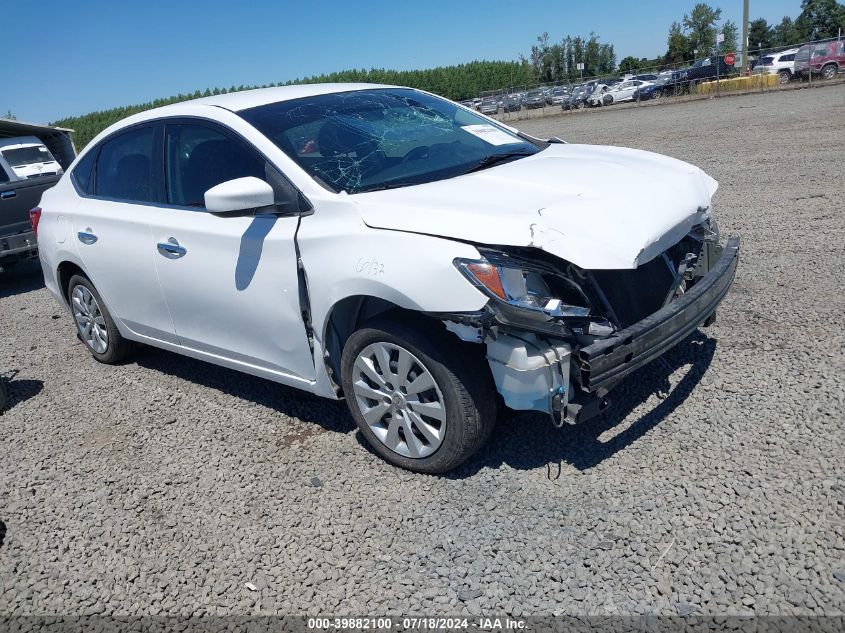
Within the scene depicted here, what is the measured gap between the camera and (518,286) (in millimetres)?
2975

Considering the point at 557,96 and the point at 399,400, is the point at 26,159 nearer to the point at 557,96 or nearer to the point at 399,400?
the point at 399,400

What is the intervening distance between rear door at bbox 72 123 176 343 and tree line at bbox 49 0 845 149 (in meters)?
50.8

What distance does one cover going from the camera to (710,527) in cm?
287

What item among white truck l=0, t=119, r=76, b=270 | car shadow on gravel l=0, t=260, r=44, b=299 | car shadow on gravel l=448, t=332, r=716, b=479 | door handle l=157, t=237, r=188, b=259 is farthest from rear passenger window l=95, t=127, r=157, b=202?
car shadow on gravel l=0, t=260, r=44, b=299

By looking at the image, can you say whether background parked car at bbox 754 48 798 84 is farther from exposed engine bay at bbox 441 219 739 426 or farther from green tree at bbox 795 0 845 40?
green tree at bbox 795 0 845 40

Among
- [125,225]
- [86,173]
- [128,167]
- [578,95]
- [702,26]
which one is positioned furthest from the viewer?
[702,26]

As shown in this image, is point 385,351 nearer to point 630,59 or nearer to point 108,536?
point 108,536

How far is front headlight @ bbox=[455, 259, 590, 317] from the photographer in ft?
9.59

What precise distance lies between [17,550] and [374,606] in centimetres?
186

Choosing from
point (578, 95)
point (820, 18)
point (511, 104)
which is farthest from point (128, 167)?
point (820, 18)

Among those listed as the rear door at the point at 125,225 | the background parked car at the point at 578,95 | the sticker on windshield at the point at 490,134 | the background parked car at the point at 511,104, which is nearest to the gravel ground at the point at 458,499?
the rear door at the point at 125,225

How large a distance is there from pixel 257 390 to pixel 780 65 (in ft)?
112

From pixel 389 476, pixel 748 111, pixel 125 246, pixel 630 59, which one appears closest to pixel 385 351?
pixel 389 476

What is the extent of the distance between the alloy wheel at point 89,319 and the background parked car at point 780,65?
107 feet
